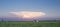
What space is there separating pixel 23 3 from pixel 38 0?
31cm

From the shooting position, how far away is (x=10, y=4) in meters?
2.58

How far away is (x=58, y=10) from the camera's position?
8.46 feet

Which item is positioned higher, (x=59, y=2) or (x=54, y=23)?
(x=59, y=2)

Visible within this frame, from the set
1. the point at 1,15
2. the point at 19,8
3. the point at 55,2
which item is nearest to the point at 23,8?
the point at 19,8

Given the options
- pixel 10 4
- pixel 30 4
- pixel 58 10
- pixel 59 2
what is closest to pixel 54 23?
pixel 58 10

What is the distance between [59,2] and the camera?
2.59 metres

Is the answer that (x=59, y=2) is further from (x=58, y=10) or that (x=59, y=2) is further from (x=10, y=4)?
(x=10, y=4)

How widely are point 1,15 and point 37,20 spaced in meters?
0.73

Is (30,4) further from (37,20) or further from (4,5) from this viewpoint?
(4,5)

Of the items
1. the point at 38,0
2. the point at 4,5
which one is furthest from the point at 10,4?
the point at 38,0

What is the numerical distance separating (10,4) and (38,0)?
57cm

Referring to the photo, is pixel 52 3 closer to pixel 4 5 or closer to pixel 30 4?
pixel 30 4

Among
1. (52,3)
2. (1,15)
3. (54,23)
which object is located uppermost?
(52,3)

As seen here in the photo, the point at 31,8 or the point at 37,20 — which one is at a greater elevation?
the point at 31,8
